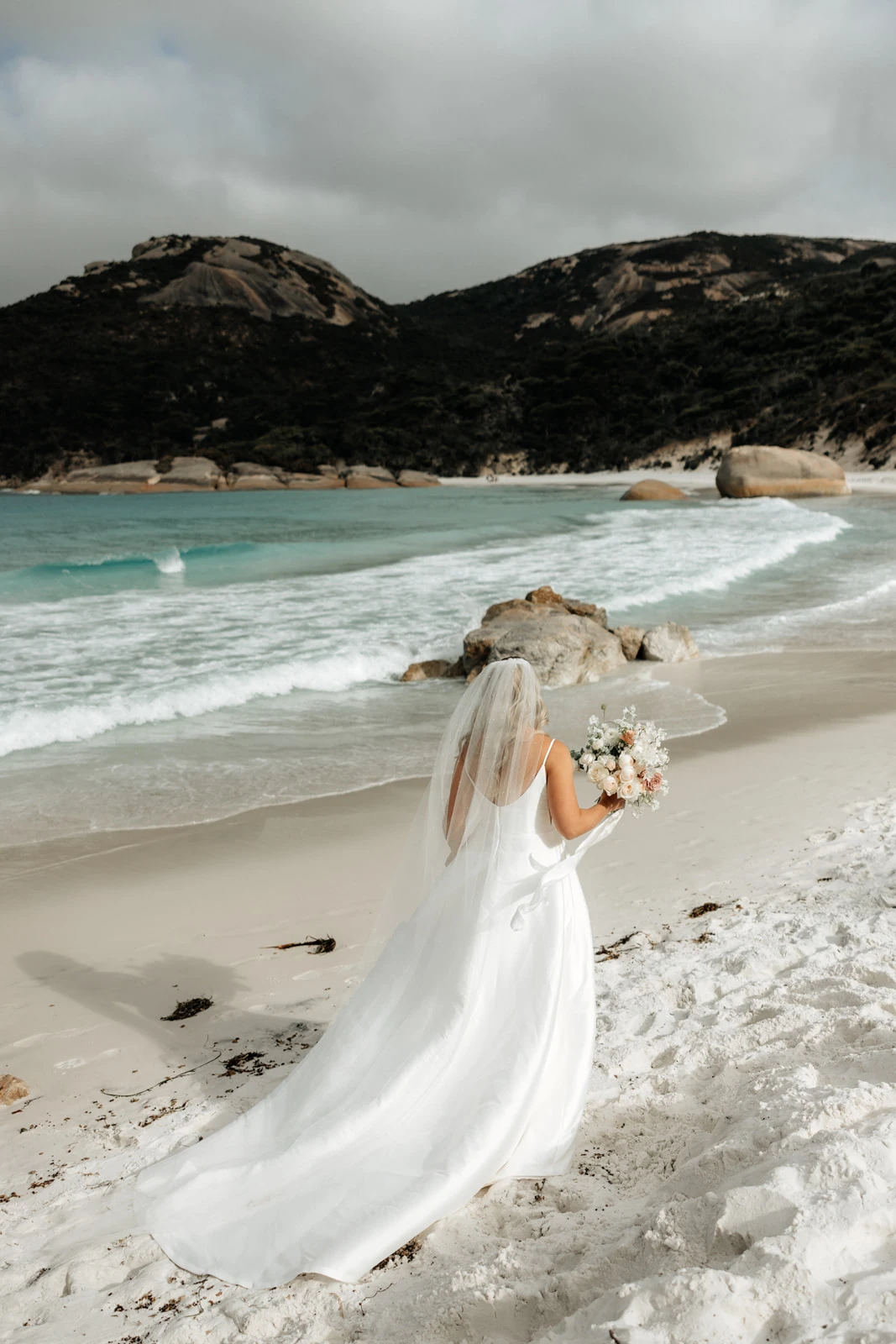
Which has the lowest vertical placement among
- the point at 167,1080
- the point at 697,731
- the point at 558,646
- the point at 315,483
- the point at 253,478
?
the point at 167,1080

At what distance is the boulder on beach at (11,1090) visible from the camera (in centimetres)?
364

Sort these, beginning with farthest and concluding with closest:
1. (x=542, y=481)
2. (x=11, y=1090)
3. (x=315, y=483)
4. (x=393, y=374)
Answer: (x=393, y=374) → (x=315, y=483) → (x=542, y=481) → (x=11, y=1090)

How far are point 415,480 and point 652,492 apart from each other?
880 inches

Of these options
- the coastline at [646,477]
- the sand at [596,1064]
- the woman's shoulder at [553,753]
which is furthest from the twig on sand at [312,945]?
the coastline at [646,477]

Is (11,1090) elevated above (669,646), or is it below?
below

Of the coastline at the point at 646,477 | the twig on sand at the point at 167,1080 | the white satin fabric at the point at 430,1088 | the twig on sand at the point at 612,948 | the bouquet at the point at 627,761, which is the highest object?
the coastline at the point at 646,477

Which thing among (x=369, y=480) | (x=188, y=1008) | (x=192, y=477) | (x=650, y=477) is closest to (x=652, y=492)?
(x=650, y=477)

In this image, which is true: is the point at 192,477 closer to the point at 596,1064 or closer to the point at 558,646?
the point at 558,646

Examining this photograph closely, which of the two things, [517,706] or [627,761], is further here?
[627,761]

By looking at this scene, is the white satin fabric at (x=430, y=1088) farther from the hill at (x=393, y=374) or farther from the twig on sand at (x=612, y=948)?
the hill at (x=393, y=374)

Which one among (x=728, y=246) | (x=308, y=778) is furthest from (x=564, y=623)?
(x=728, y=246)

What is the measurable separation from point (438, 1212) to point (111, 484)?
213ft

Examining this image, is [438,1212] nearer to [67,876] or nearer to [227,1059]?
[227,1059]

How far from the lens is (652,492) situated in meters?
39.8
